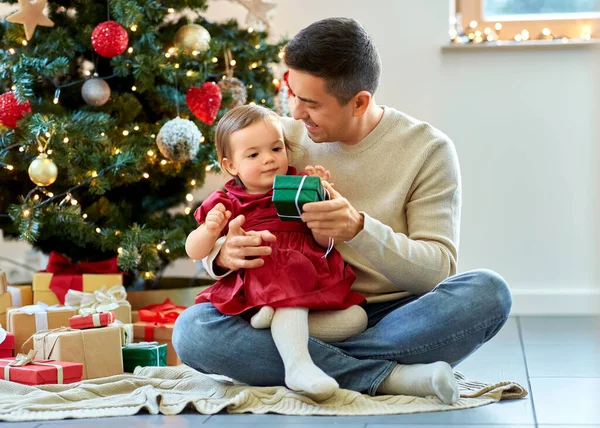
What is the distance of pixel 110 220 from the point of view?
2656 millimetres

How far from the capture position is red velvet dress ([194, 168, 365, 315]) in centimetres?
180

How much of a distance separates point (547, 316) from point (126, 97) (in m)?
1.66

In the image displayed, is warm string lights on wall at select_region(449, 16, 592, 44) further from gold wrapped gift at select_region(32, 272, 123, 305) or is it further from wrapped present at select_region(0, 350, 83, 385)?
wrapped present at select_region(0, 350, 83, 385)

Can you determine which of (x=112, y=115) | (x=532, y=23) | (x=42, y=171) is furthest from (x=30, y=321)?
(x=532, y=23)

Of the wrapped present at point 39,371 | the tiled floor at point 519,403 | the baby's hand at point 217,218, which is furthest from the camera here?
the wrapped present at point 39,371

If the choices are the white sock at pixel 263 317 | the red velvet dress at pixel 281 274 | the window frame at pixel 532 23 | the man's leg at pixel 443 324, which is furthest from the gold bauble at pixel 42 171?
the window frame at pixel 532 23

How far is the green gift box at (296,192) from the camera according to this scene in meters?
1.69

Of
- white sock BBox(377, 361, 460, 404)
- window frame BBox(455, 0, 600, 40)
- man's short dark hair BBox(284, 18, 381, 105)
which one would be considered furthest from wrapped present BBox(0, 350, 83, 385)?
window frame BBox(455, 0, 600, 40)

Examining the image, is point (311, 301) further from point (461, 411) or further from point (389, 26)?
point (389, 26)

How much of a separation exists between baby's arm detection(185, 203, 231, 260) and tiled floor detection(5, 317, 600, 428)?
33 centimetres

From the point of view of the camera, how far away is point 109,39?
8.04 ft

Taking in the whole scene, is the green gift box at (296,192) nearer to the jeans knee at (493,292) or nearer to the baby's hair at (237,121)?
the baby's hair at (237,121)

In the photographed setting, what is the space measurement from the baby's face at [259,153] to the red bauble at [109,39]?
73 centimetres

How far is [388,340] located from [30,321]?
3.27ft
